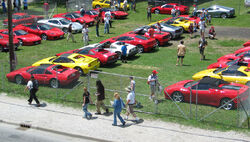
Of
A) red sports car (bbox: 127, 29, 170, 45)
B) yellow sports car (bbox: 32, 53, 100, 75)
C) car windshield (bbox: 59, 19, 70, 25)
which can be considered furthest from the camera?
car windshield (bbox: 59, 19, 70, 25)

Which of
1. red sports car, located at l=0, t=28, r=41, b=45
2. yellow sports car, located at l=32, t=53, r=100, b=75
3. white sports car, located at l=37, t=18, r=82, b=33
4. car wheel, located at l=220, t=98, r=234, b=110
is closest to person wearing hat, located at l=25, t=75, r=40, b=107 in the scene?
yellow sports car, located at l=32, t=53, r=100, b=75

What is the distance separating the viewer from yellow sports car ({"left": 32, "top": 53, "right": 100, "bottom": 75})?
68.9 ft

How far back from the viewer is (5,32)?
29547 millimetres

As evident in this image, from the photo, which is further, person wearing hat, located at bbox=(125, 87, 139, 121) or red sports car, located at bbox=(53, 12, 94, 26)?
red sports car, located at bbox=(53, 12, 94, 26)

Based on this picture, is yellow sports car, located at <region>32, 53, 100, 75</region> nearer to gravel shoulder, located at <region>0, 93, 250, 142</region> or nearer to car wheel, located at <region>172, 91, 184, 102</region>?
gravel shoulder, located at <region>0, 93, 250, 142</region>

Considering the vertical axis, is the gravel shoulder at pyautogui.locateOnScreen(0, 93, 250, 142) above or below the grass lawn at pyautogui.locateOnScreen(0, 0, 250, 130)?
below

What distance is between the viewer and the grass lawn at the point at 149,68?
1544 centimetres

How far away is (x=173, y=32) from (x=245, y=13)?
13.1 meters

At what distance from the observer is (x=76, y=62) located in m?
21.2

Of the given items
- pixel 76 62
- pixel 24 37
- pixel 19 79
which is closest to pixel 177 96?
pixel 76 62

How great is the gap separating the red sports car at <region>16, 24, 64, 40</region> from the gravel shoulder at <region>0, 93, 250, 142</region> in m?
13.9

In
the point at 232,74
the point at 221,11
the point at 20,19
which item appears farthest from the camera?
the point at 221,11

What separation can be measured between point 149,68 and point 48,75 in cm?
720

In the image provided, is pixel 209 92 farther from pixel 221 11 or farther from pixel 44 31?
pixel 221 11
